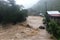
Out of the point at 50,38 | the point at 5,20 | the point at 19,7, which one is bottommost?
the point at 50,38

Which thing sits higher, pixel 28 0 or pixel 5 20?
pixel 28 0

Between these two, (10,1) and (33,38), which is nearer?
(33,38)

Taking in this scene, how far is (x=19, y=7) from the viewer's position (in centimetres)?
2628

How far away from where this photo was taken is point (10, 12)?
23797 mm

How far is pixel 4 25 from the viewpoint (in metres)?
23.3

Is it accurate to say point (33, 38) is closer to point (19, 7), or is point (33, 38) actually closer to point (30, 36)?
point (30, 36)

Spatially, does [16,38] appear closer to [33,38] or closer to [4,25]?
[33,38]

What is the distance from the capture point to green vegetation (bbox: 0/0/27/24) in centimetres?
2339

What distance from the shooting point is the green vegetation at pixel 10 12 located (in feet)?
76.7

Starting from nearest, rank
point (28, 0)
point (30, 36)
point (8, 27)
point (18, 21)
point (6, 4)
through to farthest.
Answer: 1. point (30, 36)
2. point (8, 27)
3. point (6, 4)
4. point (18, 21)
5. point (28, 0)

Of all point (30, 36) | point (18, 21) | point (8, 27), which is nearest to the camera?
point (30, 36)

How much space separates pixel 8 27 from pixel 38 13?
58.6ft

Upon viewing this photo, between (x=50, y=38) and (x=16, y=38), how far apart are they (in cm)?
370

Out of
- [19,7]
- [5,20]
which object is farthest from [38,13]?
[5,20]
